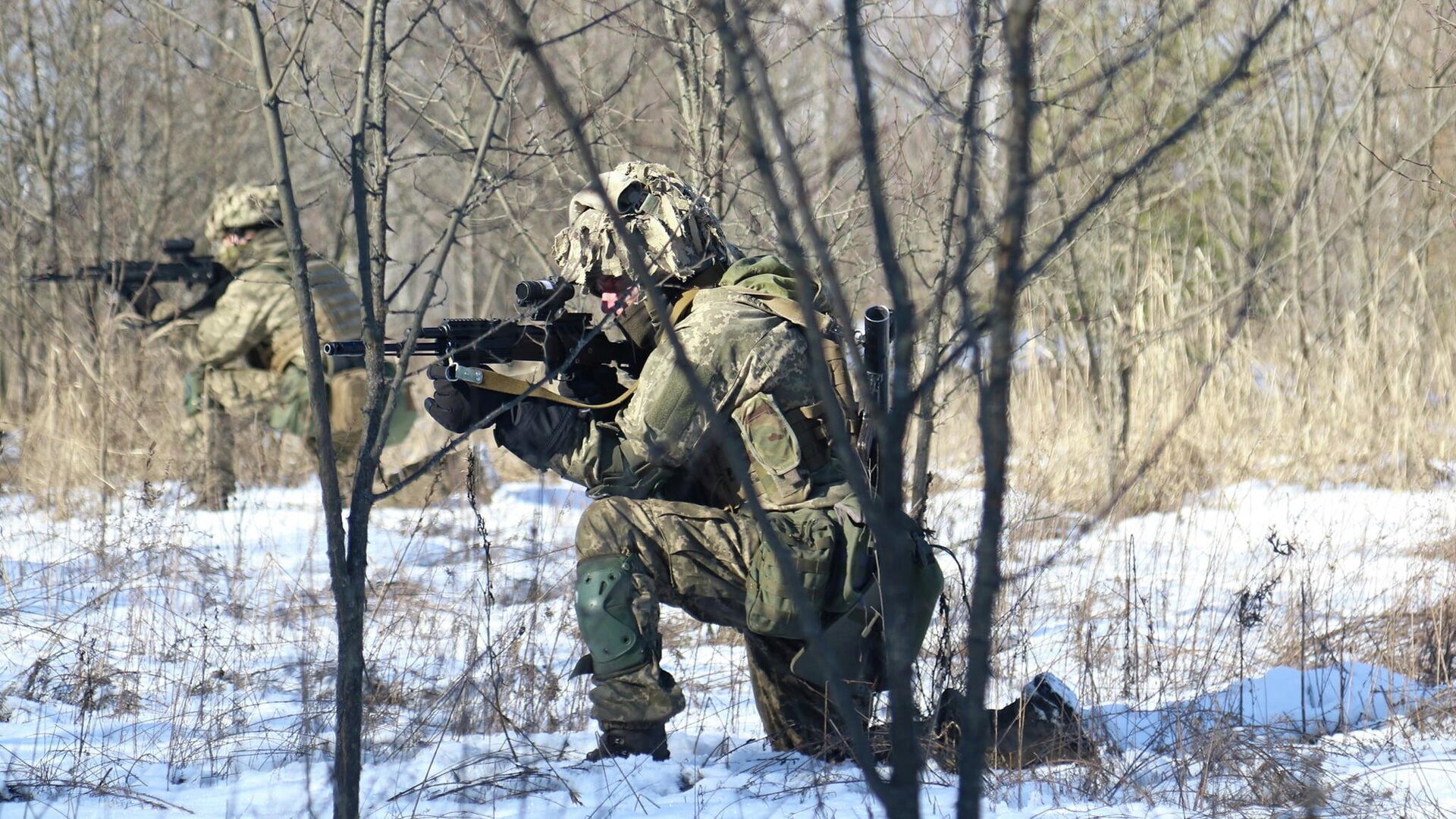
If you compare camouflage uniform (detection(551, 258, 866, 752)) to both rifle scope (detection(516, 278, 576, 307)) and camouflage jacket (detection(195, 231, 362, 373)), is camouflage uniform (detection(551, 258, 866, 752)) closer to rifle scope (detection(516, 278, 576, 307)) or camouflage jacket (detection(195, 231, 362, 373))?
rifle scope (detection(516, 278, 576, 307))

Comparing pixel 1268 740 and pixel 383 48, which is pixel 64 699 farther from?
pixel 1268 740

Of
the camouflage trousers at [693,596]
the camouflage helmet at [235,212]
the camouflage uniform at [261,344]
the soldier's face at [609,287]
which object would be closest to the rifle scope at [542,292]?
the soldier's face at [609,287]

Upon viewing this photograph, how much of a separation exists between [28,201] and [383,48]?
6.93 metres

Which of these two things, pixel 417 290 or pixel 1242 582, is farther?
pixel 417 290

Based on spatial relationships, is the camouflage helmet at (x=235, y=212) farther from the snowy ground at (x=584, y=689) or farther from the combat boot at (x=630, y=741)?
the combat boot at (x=630, y=741)

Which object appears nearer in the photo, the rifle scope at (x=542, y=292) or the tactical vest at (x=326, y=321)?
the rifle scope at (x=542, y=292)

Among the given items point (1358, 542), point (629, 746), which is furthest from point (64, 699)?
point (1358, 542)

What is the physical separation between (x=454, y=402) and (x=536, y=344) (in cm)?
29

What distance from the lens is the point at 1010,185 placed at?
3.62 feet

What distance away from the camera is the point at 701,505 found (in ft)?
11.1

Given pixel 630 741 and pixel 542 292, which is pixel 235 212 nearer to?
pixel 542 292

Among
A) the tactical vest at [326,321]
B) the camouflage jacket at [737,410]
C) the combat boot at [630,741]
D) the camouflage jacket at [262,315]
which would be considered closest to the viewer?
the combat boot at [630,741]

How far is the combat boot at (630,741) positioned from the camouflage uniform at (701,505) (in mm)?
10

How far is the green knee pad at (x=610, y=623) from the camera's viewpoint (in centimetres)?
303
